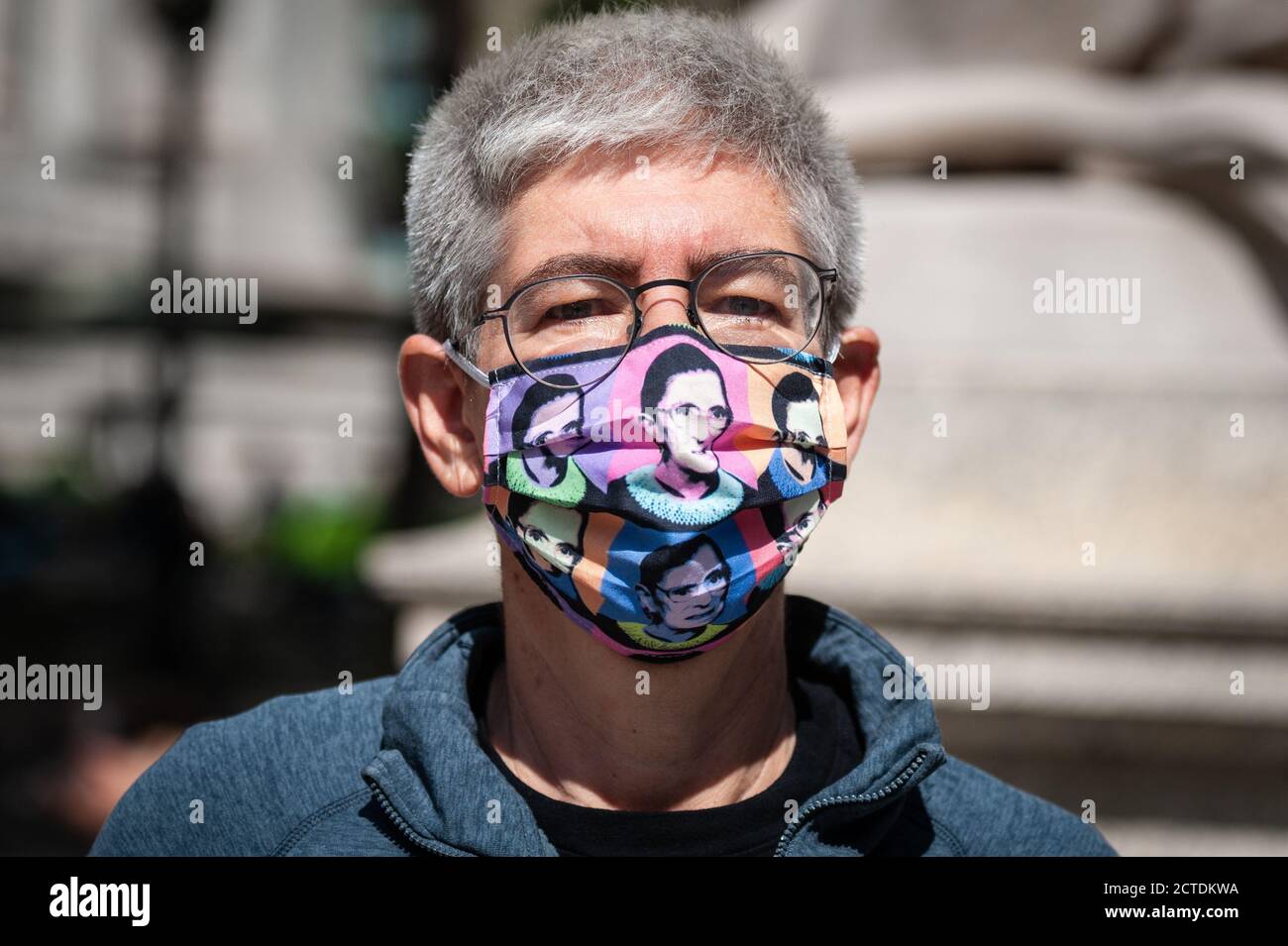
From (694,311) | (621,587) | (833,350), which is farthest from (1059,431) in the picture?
(621,587)

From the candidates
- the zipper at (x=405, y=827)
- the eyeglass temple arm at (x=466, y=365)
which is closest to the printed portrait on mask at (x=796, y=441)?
the eyeglass temple arm at (x=466, y=365)

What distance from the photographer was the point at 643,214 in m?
1.92

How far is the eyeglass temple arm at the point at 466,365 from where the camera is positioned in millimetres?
2076

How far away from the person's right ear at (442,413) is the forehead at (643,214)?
0.82 ft

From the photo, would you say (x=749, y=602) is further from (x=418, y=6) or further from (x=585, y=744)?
(x=418, y=6)

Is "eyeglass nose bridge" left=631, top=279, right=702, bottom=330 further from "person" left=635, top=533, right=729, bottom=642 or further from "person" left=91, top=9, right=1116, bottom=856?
"person" left=635, top=533, right=729, bottom=642

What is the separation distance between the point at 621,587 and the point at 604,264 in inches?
19.6

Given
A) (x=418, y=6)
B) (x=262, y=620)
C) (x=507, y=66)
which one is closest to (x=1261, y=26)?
(x=507, y=66)

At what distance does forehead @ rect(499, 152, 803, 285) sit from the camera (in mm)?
1918

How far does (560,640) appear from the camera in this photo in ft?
6.82

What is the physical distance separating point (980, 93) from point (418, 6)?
561 cm

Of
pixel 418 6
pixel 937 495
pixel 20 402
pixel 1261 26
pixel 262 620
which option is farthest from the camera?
pixel 20 402

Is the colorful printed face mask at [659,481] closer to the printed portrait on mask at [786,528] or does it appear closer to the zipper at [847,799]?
the printed portrait on mask at [786,528]

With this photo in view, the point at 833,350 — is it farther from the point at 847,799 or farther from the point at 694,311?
the point at 847,799
